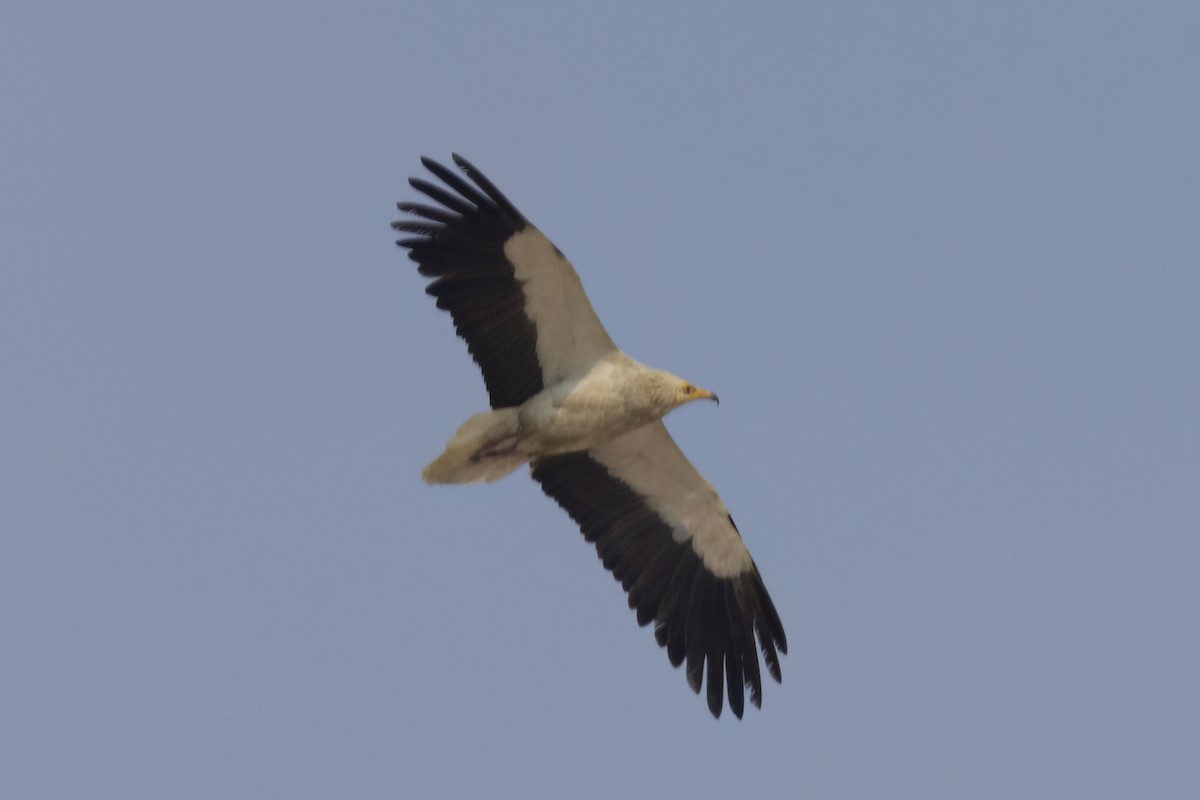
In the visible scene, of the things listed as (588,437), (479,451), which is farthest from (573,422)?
(479,451)

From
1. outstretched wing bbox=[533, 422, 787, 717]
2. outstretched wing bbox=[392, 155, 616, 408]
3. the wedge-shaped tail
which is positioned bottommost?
outstretched wing bbox=[533, 422, 787, 717]

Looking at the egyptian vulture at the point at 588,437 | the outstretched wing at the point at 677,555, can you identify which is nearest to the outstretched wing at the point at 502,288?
the egyptian vulture at the point at 588,437

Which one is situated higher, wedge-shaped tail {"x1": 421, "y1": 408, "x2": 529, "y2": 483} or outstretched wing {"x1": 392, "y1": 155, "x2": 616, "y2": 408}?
outstretched wing {"x1": 392, "y1": 155, "x2": 616, "y2": 408}

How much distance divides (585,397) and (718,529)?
2020mm

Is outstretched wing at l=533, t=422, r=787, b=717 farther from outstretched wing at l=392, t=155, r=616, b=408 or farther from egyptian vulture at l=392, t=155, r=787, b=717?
outstretched wing at l=392, t=155, r=616, b=408

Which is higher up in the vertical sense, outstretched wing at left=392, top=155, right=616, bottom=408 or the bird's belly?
outstretched wing at left=392, top=155, right=616, bottom=408

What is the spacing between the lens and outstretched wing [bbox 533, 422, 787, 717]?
44.0ft

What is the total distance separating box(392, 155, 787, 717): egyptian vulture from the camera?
12.1m

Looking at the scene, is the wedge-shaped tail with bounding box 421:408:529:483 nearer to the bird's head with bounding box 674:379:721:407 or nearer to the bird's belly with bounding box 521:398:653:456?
the bird's belly with bounding box 521:398:653:456

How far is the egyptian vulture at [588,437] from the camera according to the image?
12.1m

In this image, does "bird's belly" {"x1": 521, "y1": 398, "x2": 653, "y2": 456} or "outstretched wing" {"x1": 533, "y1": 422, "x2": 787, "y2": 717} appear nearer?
"bird's belly" {"x1": 521, "y1": 398, "x2": 653, "y2": 456}

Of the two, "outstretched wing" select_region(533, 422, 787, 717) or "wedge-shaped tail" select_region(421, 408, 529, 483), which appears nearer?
"wedge-shaped tail" select_region(421, 408, 529, 483)

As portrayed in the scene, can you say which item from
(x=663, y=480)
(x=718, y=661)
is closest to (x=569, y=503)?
(x=663, y=480)

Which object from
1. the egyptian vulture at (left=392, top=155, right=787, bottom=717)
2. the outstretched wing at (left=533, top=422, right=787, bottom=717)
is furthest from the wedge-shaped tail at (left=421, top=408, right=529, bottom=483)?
the outstretched wing at (left=533, top=422, right=787, bottom=717)
